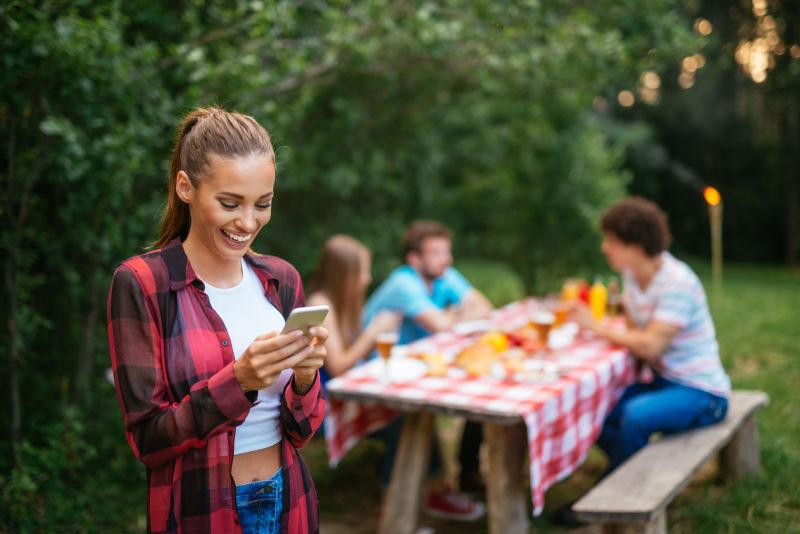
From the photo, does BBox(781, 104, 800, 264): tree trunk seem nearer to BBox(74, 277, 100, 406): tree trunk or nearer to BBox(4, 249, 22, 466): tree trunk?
BBox(74, 277, 100, 406): tree trunk

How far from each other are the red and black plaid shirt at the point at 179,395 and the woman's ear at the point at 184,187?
12cm

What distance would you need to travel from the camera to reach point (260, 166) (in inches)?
62.9

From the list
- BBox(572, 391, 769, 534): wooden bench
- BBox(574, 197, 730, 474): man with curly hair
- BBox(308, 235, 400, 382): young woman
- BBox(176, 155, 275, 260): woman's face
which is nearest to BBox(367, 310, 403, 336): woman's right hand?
BBox(308, 235, 400, 382): young woman

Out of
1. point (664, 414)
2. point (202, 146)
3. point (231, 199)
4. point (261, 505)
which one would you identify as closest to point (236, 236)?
point (231, 199)

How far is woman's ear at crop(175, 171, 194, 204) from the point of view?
5.26 ft

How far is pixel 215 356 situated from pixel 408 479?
209 centimetres

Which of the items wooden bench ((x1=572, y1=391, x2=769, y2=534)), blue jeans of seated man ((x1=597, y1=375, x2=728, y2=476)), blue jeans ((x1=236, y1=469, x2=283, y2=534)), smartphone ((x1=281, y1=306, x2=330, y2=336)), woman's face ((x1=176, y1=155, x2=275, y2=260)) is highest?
woman's face ((x1=176, y1=155, x2=275, y2=260))

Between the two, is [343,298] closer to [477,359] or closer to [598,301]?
[477,359]

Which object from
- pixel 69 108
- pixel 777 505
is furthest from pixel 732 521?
pixel 69 108

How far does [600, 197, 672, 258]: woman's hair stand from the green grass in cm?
132

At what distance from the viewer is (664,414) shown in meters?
3.43

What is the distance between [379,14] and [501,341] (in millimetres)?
2040

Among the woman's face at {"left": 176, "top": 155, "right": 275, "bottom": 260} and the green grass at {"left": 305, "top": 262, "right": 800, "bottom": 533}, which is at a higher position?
the woman's face at {"left": 176, "top": 155, "right": 275, "bottom": 260}

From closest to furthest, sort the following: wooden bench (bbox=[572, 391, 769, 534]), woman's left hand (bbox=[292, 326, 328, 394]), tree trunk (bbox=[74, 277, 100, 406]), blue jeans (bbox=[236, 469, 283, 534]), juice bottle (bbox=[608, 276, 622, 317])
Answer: woman's left hand (bbox=[292, 326, 328, 394]) < blue jeans (bbox=[236, 469, 283, 534]) < wooden bench (bbox=[572, 391, 769, 534]) < tree trunk (bbox=[74, 277, 100, 406]) < juice bottle (bbox=[608, 276, 622, 317])
